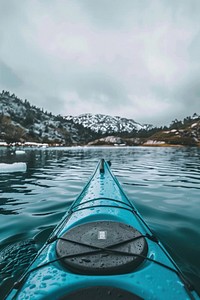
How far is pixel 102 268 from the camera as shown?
96.3 inches

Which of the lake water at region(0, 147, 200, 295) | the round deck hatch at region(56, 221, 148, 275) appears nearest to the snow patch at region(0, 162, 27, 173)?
the lake water at region(0, 147, 200, 295)

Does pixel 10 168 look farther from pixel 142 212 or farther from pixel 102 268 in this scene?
pixel 102 268

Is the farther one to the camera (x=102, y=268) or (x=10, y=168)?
(x=10, y=168)

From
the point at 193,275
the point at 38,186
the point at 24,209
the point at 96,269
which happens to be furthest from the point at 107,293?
the point at 38,186

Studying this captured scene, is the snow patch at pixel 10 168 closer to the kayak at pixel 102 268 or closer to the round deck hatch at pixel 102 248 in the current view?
the kayak at pixel 102 268

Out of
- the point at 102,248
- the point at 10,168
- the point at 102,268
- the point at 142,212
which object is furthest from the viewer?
the point at 10,168

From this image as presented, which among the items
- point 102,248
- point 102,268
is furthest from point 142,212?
point 102,268

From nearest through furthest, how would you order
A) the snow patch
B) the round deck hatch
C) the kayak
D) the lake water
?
the kayak < the round deck hatch < the lake water < the snow patch

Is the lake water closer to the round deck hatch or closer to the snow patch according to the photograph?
the round deck hatch

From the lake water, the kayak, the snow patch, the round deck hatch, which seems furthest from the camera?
the snow patch

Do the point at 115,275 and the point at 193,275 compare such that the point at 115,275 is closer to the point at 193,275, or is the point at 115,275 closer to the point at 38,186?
the point at 193,275

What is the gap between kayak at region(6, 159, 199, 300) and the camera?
2.13 meters

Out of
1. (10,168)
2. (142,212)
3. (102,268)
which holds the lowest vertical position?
(142,212)

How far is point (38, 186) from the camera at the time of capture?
12.4m
